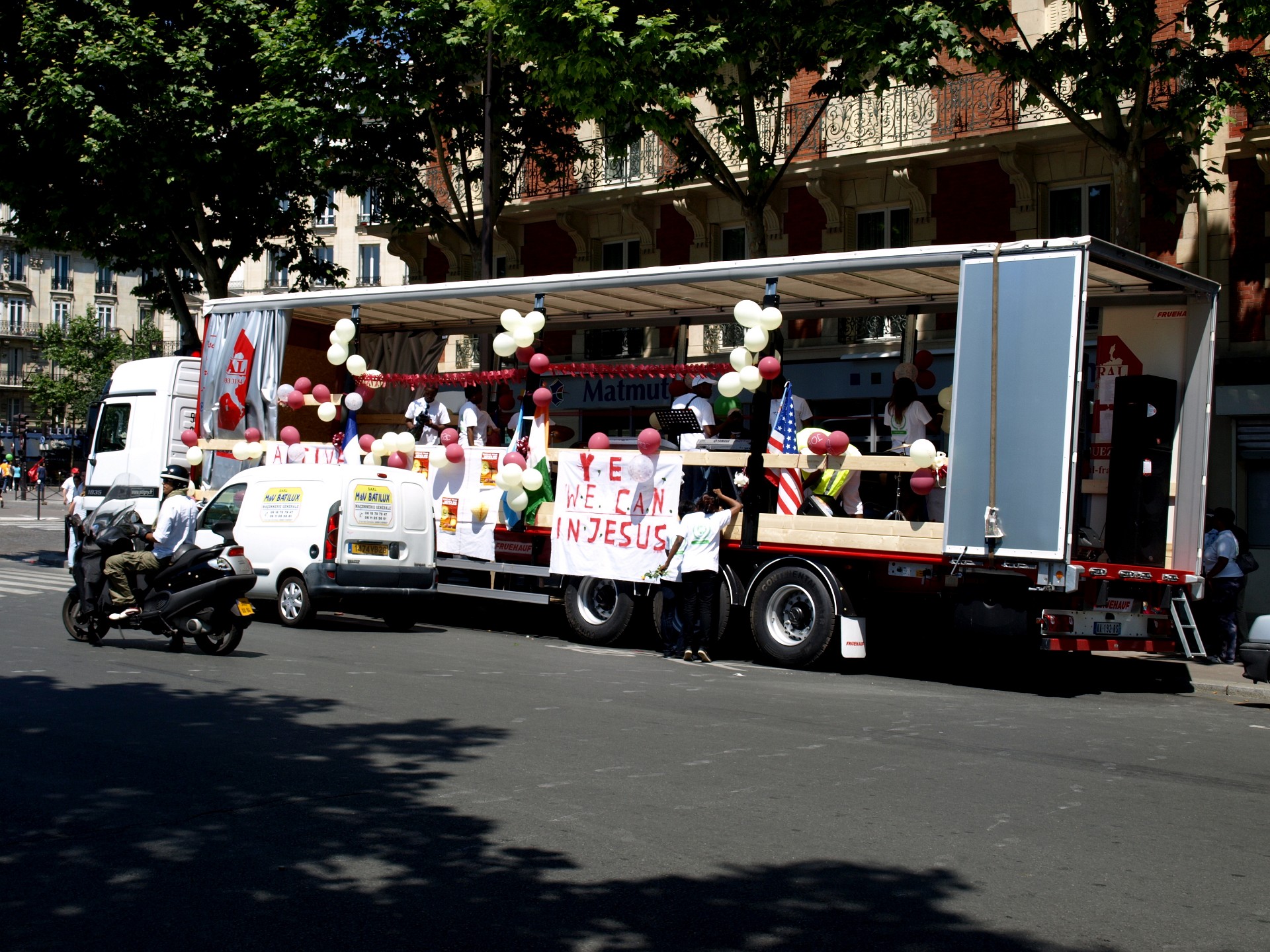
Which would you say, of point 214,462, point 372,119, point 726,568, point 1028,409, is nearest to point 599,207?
point 372,119

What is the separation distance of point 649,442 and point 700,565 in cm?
142

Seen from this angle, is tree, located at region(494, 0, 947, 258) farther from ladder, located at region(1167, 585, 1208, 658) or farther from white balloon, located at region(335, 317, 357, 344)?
ladder, located at region(1167, 585, 1208, 658)

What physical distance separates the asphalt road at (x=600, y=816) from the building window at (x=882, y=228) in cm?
1239

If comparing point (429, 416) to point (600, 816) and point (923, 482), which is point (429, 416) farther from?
point (600, 816)

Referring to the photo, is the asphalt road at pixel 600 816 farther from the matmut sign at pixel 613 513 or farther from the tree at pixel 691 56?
the tree at pixel 691 56

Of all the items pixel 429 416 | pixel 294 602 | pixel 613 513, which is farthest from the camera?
pixel 429 416

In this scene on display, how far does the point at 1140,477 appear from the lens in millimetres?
12281

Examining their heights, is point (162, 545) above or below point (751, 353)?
below

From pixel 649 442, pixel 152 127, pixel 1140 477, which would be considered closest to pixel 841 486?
pixel 649 442

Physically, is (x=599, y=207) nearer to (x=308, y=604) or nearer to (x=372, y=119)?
(x=372, y=119)

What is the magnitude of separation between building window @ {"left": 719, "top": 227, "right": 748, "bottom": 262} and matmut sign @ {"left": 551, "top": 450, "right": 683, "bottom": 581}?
33.7 ft

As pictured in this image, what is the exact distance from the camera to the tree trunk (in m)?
14.9

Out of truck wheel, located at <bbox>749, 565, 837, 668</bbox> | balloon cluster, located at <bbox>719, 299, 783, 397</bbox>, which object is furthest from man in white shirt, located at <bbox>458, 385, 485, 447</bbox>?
truck wheel, located at <bbox>749, 565, 837, 668</bbox>

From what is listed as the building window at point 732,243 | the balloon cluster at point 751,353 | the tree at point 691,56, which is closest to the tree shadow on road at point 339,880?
the balloon cluster at point 751,353
